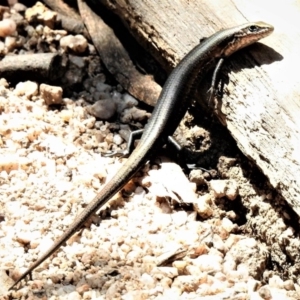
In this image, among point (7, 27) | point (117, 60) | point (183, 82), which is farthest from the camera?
point (7, 27)

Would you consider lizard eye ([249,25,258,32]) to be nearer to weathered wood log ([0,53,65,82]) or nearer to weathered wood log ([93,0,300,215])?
weathered wood log ([93,0,300,215])

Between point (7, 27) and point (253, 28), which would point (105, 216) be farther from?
point (7, 27)

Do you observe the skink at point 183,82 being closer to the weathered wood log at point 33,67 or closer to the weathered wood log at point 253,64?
the weathered wood log at point 253,64

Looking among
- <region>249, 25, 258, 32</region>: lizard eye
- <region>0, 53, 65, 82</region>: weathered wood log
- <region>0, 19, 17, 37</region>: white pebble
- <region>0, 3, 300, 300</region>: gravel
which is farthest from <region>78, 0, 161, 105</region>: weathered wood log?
<region>249, 25, 258, 32</region>: lizard eye

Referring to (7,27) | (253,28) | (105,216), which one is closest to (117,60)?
(7,27)

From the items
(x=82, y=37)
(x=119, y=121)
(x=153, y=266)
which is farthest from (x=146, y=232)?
(x=82, y=37)

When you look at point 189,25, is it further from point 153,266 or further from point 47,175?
point 153,266
